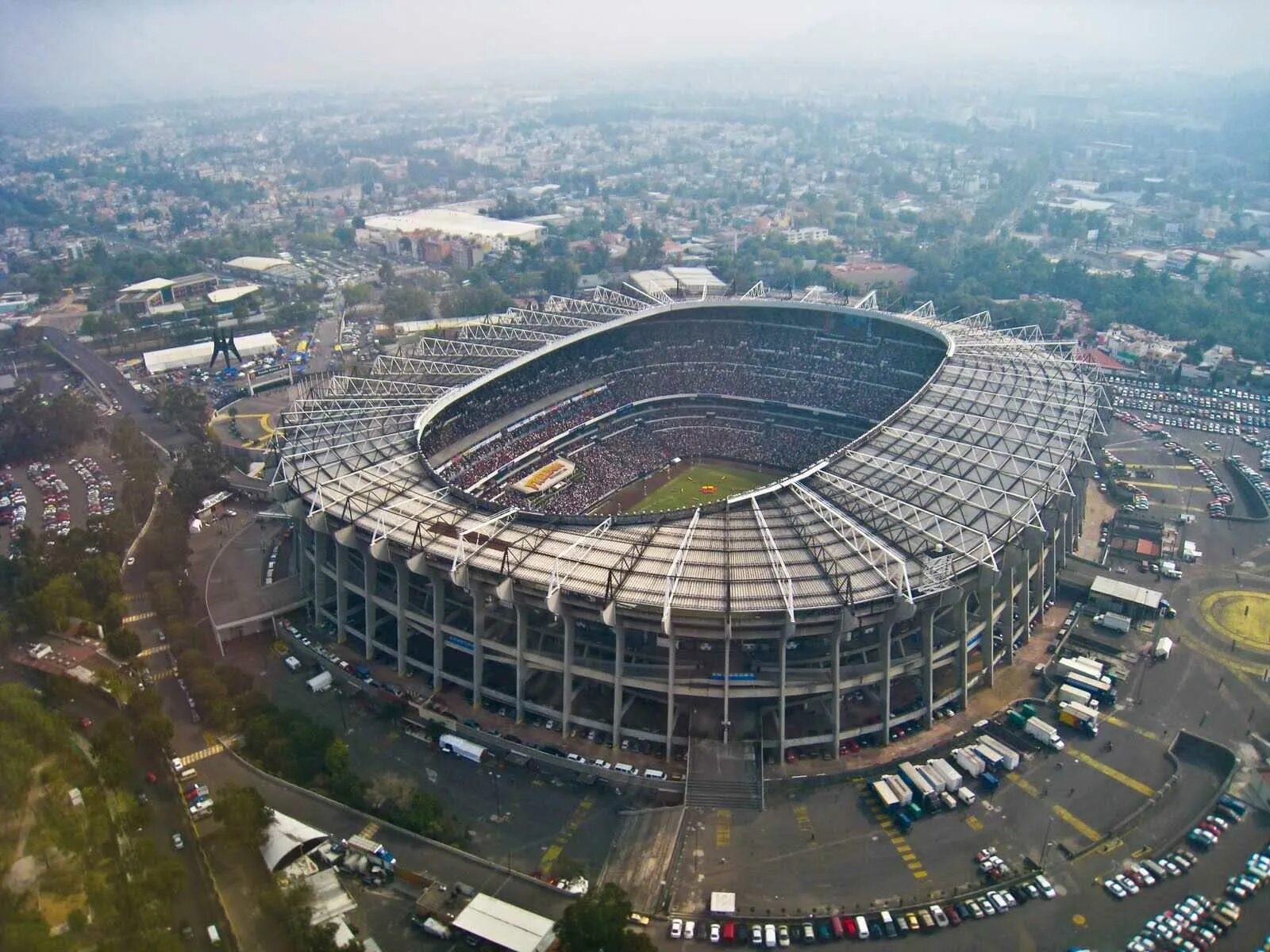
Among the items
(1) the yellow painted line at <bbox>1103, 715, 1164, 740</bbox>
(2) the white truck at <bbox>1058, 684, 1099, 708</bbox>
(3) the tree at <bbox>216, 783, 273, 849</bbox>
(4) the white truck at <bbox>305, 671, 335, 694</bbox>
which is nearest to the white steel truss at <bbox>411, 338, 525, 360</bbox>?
(4) the white truck at <bbox>305, 671, 335, 694</bbox>

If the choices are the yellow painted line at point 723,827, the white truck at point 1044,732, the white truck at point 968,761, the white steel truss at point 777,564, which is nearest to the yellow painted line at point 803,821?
the yellow painted line at point 723,827

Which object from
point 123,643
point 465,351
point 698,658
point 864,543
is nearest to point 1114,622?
point 864,543

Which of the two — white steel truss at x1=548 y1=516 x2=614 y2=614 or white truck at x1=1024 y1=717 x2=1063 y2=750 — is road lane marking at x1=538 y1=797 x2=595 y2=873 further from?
white truck at x1=1024 y1=717 x2=1063 y2=750

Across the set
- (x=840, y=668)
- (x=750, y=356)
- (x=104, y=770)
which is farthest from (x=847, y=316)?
(x=104, y=770)

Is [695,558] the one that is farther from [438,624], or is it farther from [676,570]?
[438,624]

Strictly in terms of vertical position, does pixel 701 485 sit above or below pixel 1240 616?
below

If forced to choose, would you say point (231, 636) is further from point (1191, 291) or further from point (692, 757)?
point (1191, 291)
